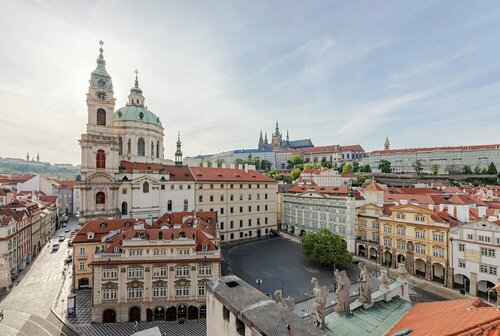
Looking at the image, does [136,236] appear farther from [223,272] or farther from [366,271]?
[366,271]

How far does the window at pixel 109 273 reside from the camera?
28.5 meters

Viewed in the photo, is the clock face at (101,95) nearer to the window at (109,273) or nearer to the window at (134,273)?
the window at (109,273)

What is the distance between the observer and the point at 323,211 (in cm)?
5772

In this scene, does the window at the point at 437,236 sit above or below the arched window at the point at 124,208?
below

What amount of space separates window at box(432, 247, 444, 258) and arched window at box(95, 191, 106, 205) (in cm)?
5470

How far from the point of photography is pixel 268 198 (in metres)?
67.9

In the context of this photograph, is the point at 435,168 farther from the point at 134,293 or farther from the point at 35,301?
the point at 35,301

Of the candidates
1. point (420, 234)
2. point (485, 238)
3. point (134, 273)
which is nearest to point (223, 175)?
point (134, 273)

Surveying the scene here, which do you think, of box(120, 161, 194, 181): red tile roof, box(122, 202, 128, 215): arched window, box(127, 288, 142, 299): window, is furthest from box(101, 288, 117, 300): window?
box(120, 161, 194, 181): red tile roof

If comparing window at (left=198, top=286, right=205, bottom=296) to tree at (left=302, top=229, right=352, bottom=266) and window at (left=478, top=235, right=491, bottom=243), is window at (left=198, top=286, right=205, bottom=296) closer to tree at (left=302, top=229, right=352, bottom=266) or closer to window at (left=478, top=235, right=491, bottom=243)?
tree at (left=302, top=229, right=352, bottom=266)

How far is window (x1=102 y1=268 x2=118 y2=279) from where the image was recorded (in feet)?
93.6

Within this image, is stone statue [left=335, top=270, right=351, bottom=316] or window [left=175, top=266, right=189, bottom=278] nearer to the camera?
stone statue [left=335, top=270, right=351, bottom=316]

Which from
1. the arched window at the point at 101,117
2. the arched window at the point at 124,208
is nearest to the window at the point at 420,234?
the arched window at the point at 124,208

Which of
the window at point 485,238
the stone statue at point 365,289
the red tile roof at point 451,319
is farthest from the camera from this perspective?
the window at point 485,238
